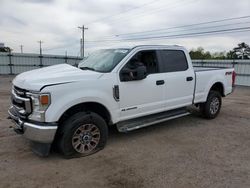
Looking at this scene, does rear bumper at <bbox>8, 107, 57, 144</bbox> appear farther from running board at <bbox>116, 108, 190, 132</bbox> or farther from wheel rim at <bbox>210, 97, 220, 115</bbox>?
wheel rim at <bbox>210, 97, 220, 115</bbox>

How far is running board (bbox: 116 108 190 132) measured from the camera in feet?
14.9

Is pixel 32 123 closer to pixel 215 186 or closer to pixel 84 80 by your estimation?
pixel 84 80

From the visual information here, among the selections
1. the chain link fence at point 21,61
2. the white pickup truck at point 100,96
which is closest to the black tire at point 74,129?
the white pickup truck at point 100,96

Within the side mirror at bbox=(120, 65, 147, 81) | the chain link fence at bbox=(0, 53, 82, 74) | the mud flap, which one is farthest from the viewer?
the chain link fence at bbox=(0, 53, 82, 74)

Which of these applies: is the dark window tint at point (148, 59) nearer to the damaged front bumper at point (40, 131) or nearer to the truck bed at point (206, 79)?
the truck bed at point (206, 79)

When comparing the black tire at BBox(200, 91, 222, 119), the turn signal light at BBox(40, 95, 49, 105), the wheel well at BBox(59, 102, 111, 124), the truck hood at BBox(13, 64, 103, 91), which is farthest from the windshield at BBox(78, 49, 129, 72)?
the black tire at BBox(200, 91, 222, 119)

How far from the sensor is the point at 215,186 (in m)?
3.13

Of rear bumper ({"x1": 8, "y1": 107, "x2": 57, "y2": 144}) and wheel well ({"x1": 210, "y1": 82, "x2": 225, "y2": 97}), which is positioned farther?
wheel well ({"x1": 210, "y1": 82, "x2": 225, "y2": 97})

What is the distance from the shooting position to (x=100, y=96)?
404cm

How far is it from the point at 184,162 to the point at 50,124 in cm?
228

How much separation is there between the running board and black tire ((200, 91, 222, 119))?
99cm

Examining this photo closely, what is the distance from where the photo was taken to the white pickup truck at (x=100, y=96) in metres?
3.60

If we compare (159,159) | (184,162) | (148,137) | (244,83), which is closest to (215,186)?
(184,162)

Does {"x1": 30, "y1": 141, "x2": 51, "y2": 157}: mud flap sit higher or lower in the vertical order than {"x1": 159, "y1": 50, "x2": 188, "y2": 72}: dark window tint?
lower
